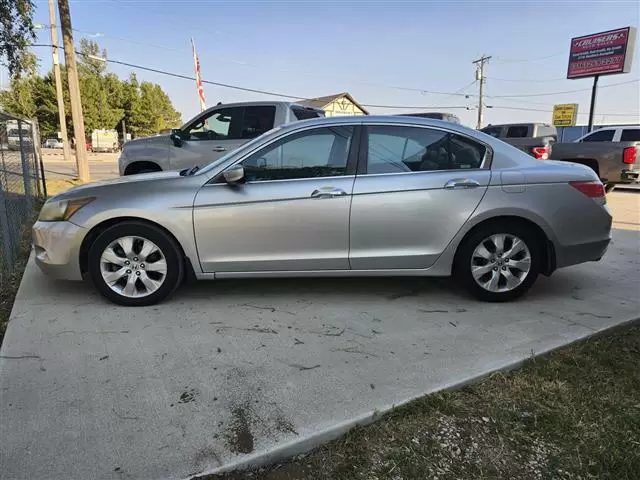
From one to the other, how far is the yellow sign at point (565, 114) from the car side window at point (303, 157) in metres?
34.0

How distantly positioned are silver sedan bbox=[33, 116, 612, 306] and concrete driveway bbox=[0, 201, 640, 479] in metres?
0.33

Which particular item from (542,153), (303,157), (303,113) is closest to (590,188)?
(303,157)

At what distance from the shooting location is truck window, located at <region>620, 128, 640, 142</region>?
43.7ft

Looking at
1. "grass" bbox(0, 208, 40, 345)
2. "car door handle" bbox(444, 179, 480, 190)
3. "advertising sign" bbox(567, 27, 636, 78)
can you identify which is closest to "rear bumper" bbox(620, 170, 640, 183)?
"car door handle" bbox(444, 179, 480, 190)

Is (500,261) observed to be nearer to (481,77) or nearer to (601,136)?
(601,136)

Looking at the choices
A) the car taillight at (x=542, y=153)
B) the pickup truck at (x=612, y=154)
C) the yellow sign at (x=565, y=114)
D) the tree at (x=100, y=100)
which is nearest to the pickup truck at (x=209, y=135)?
the car taillight at (x=542, y=153)

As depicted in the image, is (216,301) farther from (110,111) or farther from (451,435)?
(110,111)

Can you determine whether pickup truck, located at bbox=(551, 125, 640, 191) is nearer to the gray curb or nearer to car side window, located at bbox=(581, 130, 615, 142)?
car side window, located at bbox=(581, 130, 615, 142)

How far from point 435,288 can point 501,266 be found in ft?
2.30

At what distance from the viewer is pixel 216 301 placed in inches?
166

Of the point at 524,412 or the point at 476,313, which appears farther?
the point at 476,313

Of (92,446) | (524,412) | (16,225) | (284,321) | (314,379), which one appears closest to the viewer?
(92,446)

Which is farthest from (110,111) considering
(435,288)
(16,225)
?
(435,288)

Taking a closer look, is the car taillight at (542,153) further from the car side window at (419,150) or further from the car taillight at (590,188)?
the car side window at (419,150)
